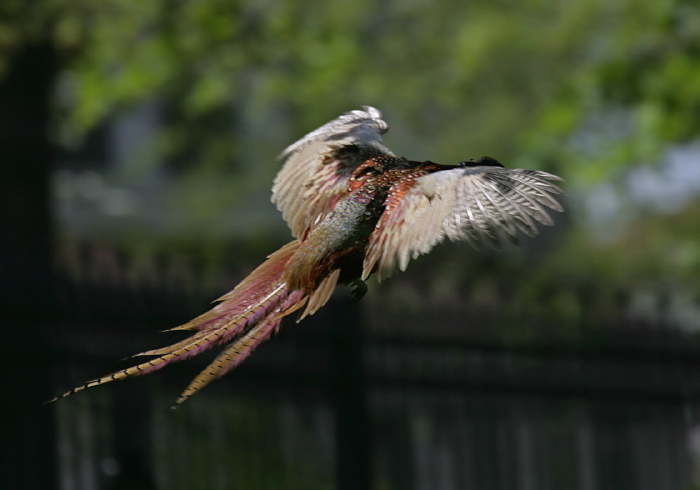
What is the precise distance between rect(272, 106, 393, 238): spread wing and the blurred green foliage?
4693 mm

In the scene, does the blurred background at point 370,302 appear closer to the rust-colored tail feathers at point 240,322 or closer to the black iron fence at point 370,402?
the black iron fence at point 370,402

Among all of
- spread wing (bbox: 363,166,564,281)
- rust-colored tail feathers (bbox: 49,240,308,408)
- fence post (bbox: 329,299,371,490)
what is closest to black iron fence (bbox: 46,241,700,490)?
fence post (bbox: 329,299,371,490)

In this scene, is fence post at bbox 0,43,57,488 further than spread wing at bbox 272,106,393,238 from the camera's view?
Yes

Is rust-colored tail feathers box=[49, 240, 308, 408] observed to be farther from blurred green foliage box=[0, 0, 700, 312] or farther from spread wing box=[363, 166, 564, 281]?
blurred green foliage box=[0, 0, 700, 312]

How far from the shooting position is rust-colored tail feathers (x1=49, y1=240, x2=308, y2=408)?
66.9 inches

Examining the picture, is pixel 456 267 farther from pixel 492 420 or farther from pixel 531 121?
pixel 492 420

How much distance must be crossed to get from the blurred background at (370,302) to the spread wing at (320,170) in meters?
3.15

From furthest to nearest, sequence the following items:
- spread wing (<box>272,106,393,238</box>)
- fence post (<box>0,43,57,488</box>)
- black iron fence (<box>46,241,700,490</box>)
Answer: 1. black iron fence (<box>46,241,700,490</box>)
2. fence post (<box>0,43,57,488</box>)
3. spread wing (<box>272,106,393,238</box>)

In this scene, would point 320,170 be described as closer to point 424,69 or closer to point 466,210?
point 466,210

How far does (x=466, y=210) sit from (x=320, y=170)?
492 millimetres

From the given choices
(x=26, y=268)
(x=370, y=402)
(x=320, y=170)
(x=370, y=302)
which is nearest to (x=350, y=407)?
(x=370, y=402)

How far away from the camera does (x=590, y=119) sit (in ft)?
27.8

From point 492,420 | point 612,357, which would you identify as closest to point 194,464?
point 492,420

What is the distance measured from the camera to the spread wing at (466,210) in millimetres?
1629
